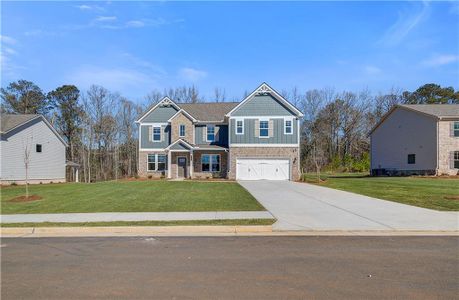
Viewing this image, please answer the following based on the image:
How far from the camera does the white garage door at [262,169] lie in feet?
113

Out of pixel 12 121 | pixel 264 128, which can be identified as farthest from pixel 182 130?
pixel 12 121

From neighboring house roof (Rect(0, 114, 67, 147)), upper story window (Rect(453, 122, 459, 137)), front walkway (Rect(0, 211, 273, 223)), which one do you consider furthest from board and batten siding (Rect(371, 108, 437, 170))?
neighboring house roof (Rect(0, 114, 67, 147))

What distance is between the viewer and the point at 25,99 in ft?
203

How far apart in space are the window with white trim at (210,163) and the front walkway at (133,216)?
23.9 metres

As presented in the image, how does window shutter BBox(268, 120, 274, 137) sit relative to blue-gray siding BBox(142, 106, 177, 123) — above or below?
below

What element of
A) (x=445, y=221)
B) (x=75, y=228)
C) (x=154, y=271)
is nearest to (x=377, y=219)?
(x=445, y=221)

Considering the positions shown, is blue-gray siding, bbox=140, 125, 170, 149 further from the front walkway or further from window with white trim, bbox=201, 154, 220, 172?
the front walkway

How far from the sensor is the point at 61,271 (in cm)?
650

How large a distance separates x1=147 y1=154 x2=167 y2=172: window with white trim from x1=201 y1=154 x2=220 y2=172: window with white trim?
440cm

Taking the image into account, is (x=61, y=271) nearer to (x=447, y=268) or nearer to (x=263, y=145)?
(x=447, y=268)

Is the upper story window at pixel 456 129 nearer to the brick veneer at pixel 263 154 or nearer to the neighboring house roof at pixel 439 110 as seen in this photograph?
the neighboring house roof at pixel 439 110

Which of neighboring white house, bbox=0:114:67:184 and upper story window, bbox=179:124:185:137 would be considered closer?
neighboring white house, bbox=0:114:67:184

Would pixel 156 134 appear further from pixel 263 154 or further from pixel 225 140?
pixel 263 154

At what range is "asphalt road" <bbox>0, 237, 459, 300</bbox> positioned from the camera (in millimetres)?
5340
